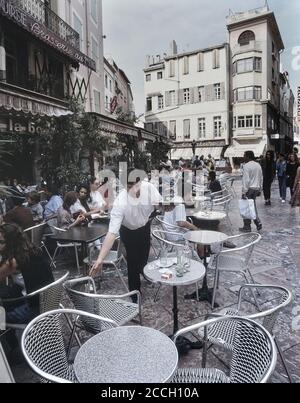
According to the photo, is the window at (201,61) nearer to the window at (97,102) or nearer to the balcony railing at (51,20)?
the window at (97,102)

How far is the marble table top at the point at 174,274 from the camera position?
2830mm

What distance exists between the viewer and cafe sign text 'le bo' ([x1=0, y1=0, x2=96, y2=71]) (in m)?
Result: 7.25

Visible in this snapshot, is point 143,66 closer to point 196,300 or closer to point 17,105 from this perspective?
point 17,105

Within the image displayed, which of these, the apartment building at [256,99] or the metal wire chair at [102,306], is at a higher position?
the apartment building at [256,99]

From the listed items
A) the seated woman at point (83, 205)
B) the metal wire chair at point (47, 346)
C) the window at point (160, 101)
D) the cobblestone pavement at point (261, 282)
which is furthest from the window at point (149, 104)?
the metal wire chair at point (47, 346)

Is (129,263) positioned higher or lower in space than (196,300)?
higher

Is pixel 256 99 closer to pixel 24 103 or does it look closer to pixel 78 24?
pixel 78 24

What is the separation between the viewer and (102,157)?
9656 millimetres

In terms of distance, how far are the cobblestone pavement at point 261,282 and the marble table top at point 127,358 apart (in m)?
0.93

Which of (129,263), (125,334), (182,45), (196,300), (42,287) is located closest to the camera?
(125,334)

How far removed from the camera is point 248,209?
7121 millimetres

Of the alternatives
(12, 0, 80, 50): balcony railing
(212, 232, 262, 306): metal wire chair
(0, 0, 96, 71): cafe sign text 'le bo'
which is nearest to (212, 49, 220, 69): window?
(0, 0, 96, 71): cafe sign text 'le bo'

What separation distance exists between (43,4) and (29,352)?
896cm
